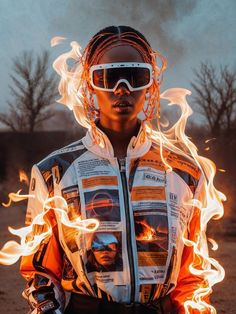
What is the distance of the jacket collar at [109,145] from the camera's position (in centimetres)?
→ 311

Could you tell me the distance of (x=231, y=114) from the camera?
22.6 metres

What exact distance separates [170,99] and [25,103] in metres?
21.8

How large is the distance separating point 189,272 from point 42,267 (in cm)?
76

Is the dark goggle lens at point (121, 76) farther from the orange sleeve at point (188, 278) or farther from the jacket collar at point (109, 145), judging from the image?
the orange sleeve at point (188, 278)

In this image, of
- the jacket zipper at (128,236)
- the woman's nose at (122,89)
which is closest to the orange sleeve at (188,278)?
the jacket zipper at (128,236)

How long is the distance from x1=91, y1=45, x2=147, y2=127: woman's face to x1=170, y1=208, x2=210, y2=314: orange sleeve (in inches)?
24.8

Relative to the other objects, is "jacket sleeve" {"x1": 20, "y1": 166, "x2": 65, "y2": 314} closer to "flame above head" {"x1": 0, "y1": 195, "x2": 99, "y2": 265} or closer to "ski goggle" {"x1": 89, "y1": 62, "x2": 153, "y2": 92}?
"flame above head" {"x1": 0, "y1": 195, "x2": 99, "y2": 265}

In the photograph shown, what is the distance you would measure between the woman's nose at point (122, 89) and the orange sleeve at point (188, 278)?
73 centimetres

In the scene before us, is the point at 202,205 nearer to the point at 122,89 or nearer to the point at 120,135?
the point at 120,135

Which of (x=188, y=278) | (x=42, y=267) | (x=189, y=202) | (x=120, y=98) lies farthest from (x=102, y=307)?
(x=120, y=98)

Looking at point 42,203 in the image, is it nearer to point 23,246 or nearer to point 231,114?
point 23,246

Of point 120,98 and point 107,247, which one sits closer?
point 107,247

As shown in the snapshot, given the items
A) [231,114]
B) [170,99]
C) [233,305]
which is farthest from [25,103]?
[170,99]

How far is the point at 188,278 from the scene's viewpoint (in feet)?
10.0
